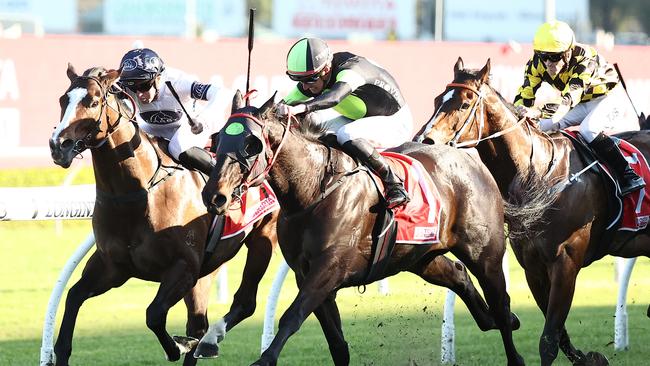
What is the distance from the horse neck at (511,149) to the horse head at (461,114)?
4.6 inches

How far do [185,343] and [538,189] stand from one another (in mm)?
2157

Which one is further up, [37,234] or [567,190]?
[567,190]

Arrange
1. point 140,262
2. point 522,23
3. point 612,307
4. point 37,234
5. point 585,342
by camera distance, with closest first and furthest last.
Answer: point 140,262, point 585,342, point 612,307, point 37,234, point 522,23

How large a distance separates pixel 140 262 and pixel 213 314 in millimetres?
2868

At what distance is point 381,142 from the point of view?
6.78 meters

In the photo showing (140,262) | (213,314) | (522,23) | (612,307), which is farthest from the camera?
(522,23)

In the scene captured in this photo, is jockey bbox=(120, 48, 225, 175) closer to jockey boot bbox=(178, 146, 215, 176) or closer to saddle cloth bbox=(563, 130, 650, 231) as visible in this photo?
jockey boot bbox=(178, 146, 215, 176)

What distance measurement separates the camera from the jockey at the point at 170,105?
654 cm

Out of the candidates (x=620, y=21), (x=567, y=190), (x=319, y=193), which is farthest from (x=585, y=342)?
(x=620, y=21)

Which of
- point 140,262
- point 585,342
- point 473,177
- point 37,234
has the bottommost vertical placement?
point 37,234

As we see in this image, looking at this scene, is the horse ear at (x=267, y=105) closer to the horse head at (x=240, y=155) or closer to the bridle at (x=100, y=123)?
the horse head at (x=240, y=155)

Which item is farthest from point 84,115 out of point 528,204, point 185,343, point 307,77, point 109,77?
point 528,204

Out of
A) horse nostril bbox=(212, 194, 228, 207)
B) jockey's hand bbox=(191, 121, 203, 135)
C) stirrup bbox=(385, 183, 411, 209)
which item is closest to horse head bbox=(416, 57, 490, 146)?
stirrup bbox=(385, 183, 411, 209)

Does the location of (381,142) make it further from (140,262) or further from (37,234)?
(37,234)
